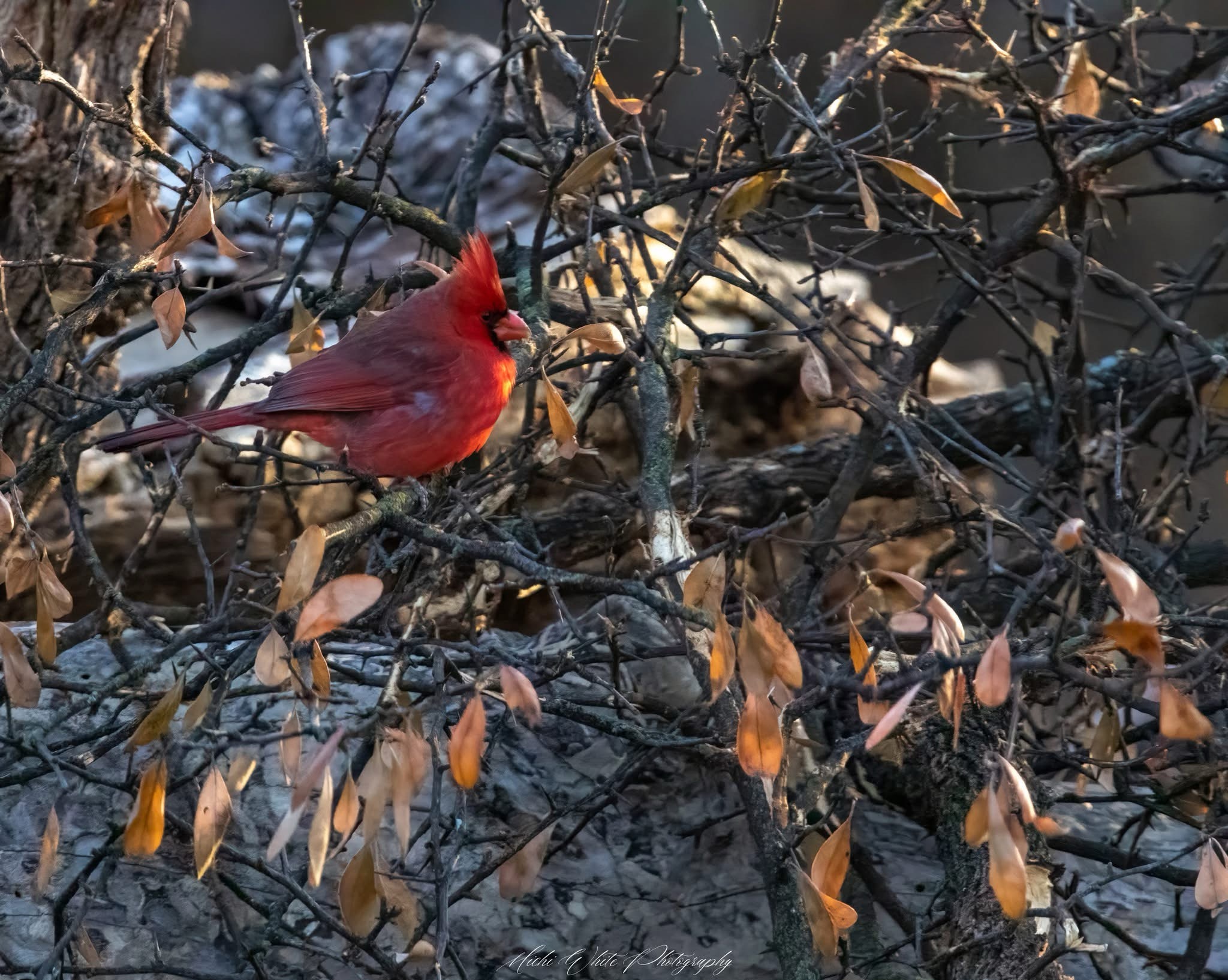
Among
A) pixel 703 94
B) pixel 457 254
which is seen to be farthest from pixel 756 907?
pixel 703 94

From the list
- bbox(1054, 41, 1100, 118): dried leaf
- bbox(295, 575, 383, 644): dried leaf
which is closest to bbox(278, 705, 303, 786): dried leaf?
bbox(295, 575, 383, 644): dried leaf

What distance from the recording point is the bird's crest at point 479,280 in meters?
2.72

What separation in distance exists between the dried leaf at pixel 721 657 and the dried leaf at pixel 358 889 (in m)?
0.46

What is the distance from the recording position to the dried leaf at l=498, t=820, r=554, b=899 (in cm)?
169

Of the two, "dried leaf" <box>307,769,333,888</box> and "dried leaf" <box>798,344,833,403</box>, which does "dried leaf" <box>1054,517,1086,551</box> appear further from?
"dried leaf" <box>307,769,333,888</box>

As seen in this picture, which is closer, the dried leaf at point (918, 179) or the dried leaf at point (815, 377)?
the dried leaf at point (918, 179)

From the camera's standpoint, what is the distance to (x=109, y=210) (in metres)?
1.92

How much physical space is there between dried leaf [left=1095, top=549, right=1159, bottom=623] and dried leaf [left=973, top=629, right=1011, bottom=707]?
14 cm

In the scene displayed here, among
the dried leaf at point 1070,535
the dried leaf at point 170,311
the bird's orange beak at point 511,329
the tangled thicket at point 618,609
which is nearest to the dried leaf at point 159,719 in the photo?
the tangled thicket at point 618,609

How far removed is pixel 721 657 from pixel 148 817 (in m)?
0.69

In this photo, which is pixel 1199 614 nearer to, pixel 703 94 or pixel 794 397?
pixel 794 397

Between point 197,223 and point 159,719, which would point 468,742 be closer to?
point 159,719

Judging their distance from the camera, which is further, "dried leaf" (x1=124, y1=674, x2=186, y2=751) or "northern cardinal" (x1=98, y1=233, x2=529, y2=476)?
"northern cardinal" (x1=98, y1=233, x2=529, y2=476)

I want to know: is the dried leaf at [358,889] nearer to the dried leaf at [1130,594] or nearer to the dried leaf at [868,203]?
the dried leaf at [1130,594]
